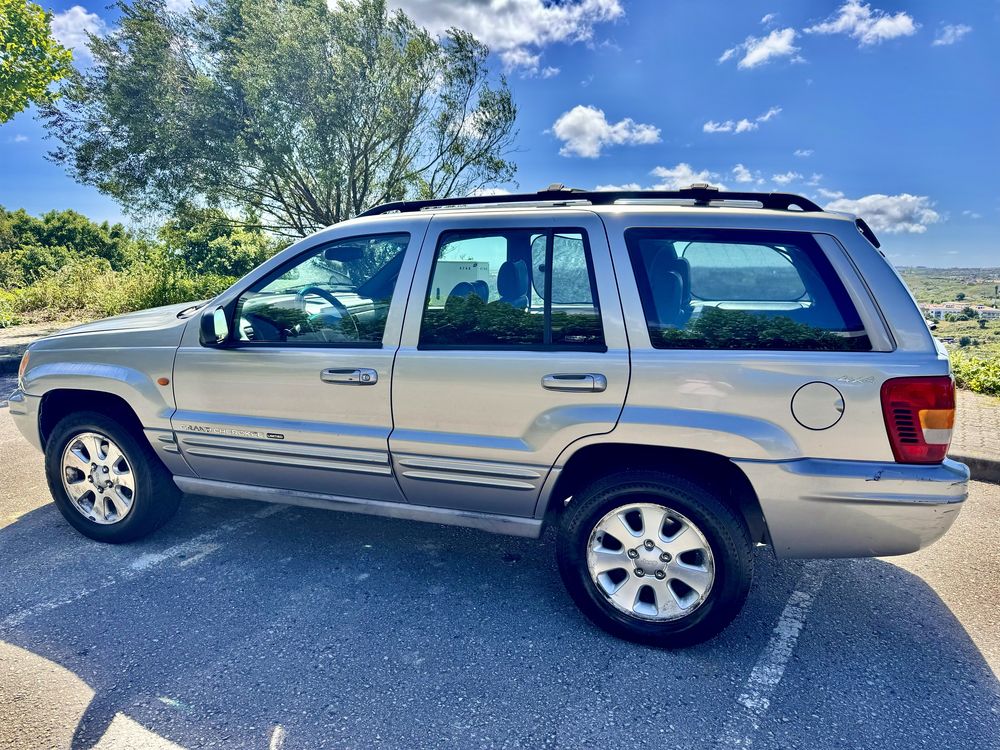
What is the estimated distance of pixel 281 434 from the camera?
3.07 m

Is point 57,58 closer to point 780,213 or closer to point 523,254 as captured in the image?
point 523,254

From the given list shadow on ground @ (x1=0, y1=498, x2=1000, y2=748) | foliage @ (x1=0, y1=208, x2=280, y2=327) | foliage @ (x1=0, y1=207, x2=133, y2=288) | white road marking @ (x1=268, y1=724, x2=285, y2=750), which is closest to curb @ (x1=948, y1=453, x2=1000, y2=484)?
shadow on ground @ (x1=0, y1=498, x2=1000, y2=748)

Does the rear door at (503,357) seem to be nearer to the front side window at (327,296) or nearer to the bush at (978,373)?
the front side window at (327,296)

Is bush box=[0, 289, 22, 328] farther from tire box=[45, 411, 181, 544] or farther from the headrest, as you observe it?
the headrest

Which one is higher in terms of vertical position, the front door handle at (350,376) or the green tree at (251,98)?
the green tree at (251,98)

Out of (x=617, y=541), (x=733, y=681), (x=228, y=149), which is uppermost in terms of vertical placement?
(x=228, y=149)

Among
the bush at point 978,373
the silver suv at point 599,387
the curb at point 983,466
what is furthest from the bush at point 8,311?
the bush at point 978,373

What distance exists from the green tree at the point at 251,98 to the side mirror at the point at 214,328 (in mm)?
9410

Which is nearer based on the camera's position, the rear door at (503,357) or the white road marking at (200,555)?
the rear door at (503,357)

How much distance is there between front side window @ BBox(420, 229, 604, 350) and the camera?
8.71 feet

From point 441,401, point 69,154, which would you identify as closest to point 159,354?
point 441,401

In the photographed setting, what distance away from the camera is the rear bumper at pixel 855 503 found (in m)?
2.29

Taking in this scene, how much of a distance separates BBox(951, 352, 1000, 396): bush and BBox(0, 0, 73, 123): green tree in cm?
1433

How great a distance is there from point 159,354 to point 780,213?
318 cm
